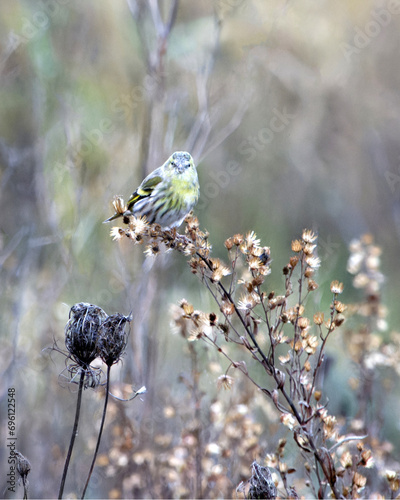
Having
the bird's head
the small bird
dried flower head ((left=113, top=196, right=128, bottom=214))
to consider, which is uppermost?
the bird's head

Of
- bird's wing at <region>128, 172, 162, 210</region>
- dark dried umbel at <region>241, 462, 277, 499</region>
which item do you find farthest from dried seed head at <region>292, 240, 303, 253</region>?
bird's wing at <region>128, 172, 162, 210</region>

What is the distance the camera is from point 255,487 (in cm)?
162

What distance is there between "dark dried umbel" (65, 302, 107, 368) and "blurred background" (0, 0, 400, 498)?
138 cm

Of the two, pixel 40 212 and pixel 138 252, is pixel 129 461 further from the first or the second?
pixel 40 212

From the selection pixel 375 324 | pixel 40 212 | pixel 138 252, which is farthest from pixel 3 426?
pixel 375 324

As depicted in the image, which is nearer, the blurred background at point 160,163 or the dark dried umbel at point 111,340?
the dark dried umbel at point 111,340

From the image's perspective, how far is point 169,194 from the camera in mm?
3549

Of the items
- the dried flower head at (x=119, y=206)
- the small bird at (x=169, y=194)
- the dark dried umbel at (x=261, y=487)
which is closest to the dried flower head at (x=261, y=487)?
the dark dried umbel at (x=261, y=487)

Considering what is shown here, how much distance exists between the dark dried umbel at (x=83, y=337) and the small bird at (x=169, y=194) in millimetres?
1664

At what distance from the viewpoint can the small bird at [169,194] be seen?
3510 millimetres

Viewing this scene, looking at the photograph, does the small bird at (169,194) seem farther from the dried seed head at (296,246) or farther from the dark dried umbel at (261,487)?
the dark dried umbel at (261,487)

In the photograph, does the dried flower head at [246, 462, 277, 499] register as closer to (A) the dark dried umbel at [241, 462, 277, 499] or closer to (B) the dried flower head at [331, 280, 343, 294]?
(A) the dark dried umbel at [241, 462, 277, 499]

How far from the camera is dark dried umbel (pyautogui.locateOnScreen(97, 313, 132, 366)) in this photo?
1.74 m

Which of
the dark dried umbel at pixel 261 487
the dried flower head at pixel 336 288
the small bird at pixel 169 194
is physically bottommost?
the dark dried umbel at pixel 261 487
